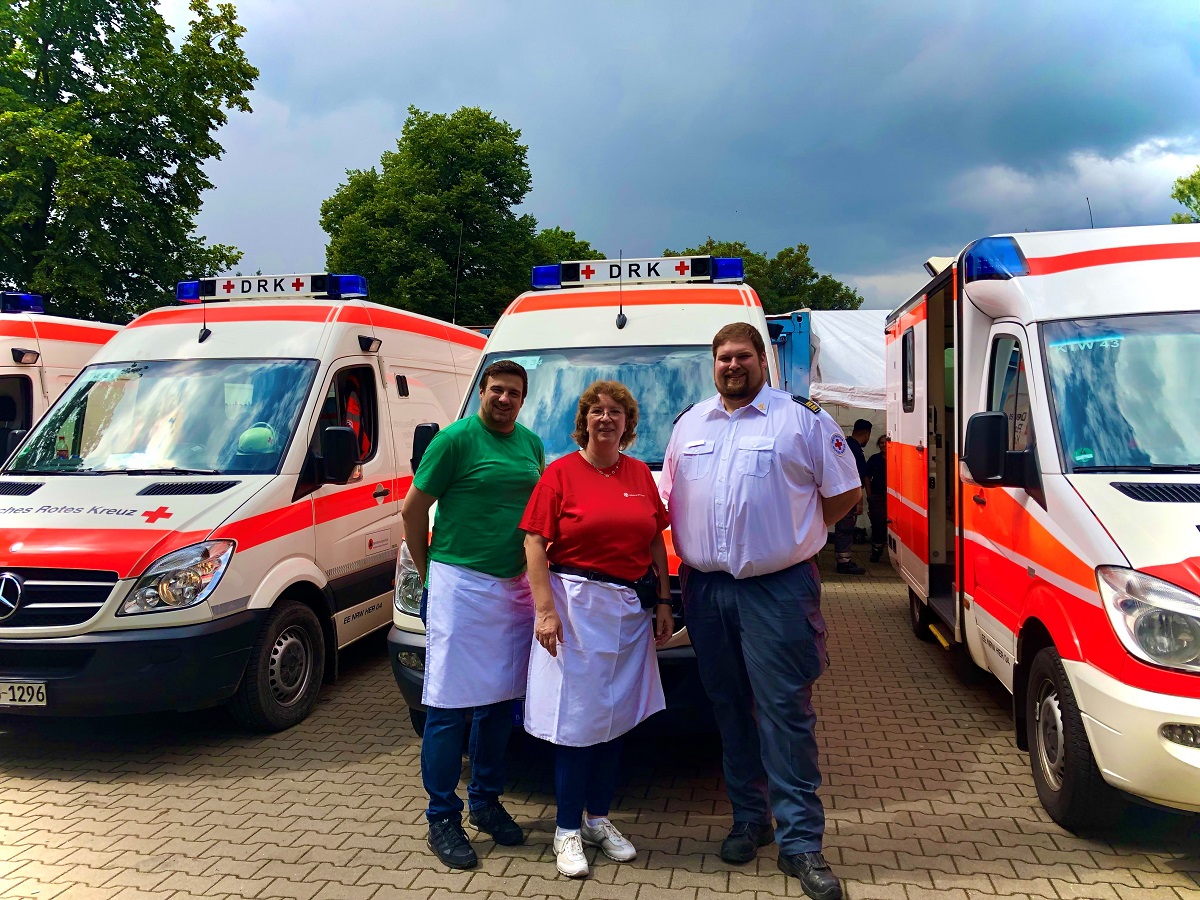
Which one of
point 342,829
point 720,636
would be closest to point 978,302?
point 720,636

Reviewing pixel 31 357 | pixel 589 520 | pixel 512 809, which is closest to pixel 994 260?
pixel 589 520

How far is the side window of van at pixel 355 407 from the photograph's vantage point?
19.8 feet

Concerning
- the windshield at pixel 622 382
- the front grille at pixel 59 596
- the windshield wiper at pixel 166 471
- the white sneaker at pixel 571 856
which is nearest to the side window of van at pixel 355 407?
the windshield wiper at pixel 166 471

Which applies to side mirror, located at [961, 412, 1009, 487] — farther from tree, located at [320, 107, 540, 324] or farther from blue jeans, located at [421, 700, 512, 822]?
tree, located at [320, 107, 540, 324]

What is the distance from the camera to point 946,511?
266 inches

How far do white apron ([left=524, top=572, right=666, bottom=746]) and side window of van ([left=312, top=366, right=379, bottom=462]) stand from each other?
2857mm

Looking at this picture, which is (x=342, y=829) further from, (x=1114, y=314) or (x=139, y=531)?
(x=1114, y=314)

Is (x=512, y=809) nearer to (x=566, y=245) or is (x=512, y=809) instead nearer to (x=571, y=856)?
(x=571, y=856)

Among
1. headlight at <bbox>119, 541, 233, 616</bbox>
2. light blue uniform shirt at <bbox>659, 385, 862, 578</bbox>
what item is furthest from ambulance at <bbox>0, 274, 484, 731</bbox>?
light blue uniform shirt at <bbox>659, 385, 862, 578</bbox>

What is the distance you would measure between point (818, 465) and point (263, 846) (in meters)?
2.79

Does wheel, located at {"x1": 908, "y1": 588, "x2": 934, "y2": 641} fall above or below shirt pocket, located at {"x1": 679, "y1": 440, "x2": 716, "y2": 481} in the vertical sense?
below

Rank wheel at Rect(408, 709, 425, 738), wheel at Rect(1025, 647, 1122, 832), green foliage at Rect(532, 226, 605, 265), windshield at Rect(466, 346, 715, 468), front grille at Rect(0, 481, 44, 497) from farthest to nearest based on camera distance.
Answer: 1. green foliage at Rect(532, 226, 605, 265)
2. front grille at Rect(0, 481, 44, 497)
3. windshield at Rect(466, 346, 715, 468)
4. wheel at Rect(408, 709, 425, 738)
5. wheel at Rect(1025, 647, 1122, 832)

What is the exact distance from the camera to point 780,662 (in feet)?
11.5

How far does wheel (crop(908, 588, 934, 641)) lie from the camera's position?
7.28 meters
